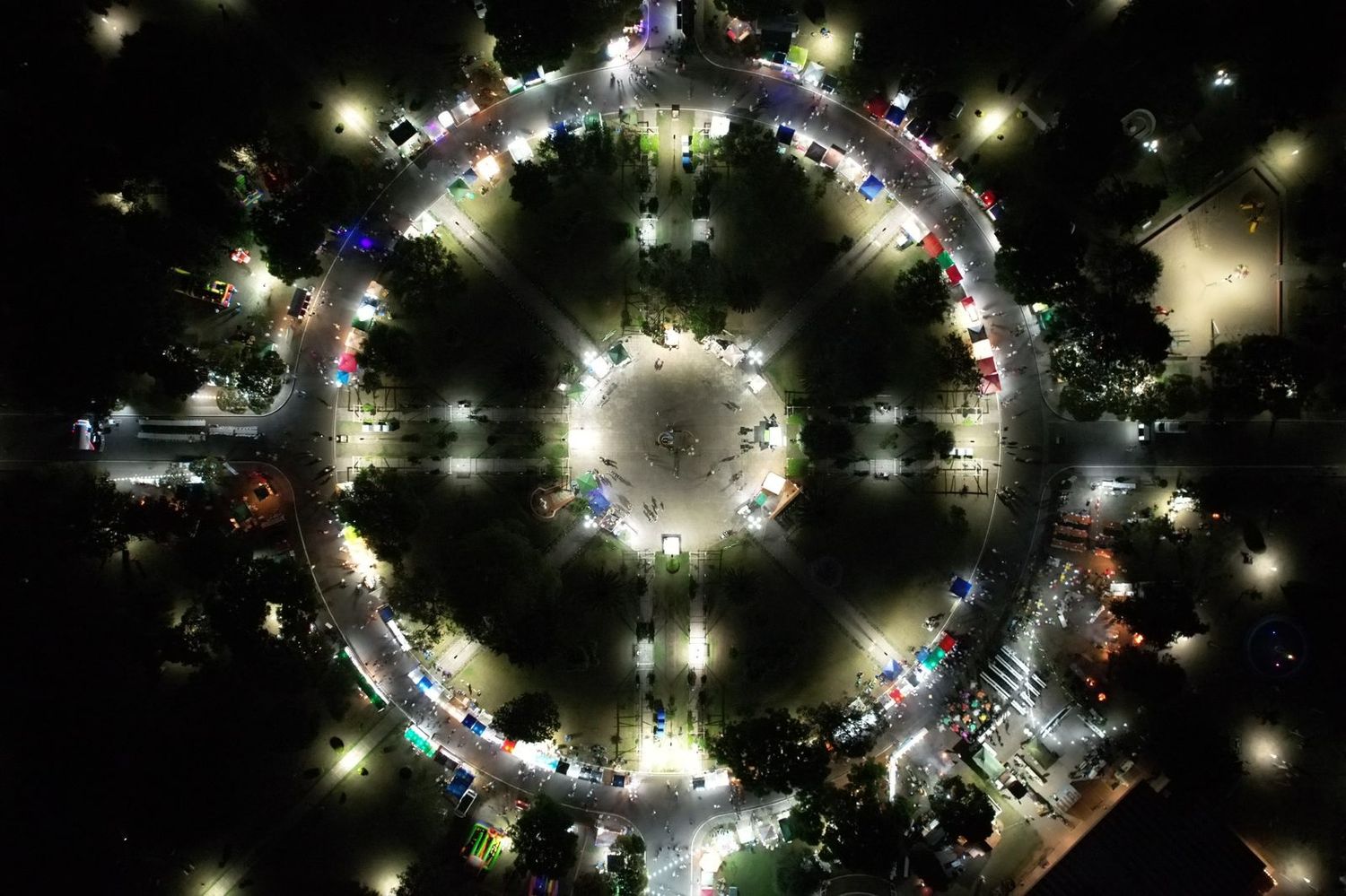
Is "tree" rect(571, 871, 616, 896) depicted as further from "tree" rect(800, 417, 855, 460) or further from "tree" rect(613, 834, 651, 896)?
"tree" rect(800, 417, 855, 460)

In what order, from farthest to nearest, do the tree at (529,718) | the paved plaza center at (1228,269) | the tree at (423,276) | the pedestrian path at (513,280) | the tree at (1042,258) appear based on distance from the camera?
the pedestrian path at (513,280)
the paved plaza center at (1228,269)
the tree at (423,276)
the tree at (529,718)
the tree at (1042,258)

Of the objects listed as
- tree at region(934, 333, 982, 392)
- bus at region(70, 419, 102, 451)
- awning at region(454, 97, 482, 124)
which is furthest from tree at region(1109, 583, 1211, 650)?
bus at region(70, 419, 102, 451)

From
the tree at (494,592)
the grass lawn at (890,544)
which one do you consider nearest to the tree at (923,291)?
the grass lawn at (890,544)

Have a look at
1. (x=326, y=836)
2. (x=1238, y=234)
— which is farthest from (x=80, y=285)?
(x=1238, y=234)

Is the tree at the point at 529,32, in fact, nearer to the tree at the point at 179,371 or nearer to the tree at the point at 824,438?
the tree at the point at 179,371

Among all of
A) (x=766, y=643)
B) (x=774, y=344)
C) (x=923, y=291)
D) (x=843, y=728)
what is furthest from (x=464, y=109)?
(x=843, y=728)

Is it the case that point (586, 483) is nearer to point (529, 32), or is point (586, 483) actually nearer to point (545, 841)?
point (545, 841)
